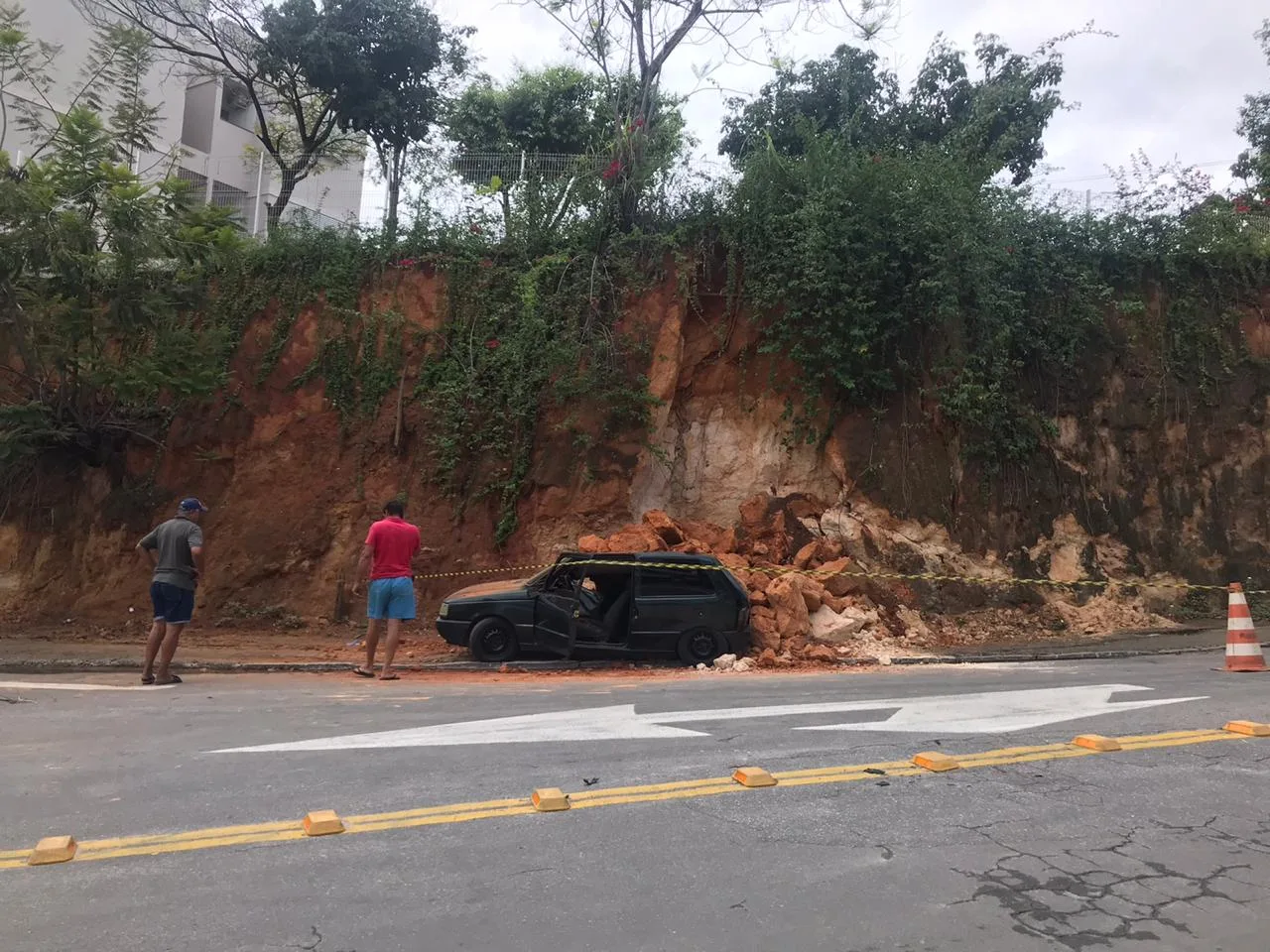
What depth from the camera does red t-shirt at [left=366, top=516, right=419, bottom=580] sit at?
10.2 meters

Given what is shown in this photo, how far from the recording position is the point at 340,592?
1525 cm

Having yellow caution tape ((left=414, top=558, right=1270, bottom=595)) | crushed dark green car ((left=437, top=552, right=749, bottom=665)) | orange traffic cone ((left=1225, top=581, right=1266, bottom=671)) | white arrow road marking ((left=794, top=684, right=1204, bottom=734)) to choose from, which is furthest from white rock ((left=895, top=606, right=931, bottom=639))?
white arrow road marking ((left=794, top=684, right=1204, bottom=734))

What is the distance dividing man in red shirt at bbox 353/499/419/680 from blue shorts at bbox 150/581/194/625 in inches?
67.0

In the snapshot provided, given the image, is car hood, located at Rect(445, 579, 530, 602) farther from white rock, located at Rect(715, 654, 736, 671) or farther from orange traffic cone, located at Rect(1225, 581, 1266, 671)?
orange traffic cone, located at Rect(1225, 581, 1266, 671)

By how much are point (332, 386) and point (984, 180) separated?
12231 millimetres

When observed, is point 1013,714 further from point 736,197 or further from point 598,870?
point 736,197

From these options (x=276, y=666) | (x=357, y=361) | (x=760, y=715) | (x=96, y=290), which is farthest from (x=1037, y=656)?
(x=96, y=290)

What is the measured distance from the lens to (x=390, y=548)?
33.3 ft

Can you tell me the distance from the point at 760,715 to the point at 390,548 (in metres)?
4.49

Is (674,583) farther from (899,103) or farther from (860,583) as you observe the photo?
(899,103)

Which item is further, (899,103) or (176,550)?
(899,103)

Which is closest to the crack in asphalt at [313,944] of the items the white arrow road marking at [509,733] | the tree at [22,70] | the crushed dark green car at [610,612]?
the white arrow road marking at [509,733]

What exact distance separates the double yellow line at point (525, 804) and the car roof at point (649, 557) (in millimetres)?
6017

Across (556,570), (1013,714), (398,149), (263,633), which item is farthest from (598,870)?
(398,149)
